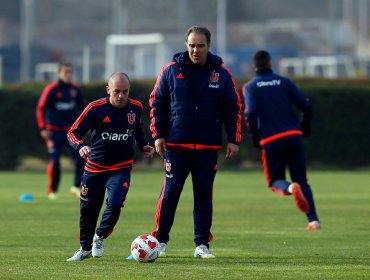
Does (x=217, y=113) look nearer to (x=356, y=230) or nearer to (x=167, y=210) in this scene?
→ (x=167, y=210)

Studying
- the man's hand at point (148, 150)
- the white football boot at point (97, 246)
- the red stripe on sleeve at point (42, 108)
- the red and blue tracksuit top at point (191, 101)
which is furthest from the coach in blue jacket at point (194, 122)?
the red stripe on sleeve at point (42, 108)

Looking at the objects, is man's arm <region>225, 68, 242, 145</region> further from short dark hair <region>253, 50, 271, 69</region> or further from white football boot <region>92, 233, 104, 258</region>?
short dark hair <region>253, 50, 271, 69</region>

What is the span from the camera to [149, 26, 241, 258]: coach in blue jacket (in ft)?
39.0

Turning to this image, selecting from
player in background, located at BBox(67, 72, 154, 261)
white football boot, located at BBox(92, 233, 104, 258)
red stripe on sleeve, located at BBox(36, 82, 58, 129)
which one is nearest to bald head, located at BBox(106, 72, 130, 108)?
player in background, located at BBox(67, 72, 154, 261)

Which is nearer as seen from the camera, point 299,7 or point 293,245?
point 293,245

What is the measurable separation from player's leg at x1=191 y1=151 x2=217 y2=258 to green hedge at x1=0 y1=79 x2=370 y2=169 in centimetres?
2034

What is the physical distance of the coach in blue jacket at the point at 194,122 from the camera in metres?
11.9

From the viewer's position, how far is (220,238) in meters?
14.5

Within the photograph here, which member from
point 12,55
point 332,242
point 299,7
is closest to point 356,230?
point 332,242

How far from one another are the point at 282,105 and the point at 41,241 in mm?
3860

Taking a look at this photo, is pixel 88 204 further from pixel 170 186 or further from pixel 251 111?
pixel 251 111

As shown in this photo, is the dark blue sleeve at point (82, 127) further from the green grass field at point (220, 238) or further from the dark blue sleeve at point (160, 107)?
the green grass field at point (220, 238)

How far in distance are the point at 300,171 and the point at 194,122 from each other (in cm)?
420

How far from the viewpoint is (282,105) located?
15.7 metres
